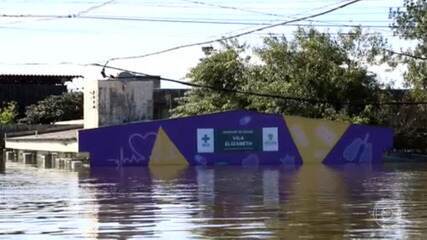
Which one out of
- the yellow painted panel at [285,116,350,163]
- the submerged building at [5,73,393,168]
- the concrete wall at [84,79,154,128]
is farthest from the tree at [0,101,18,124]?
the yellow painted panel at [285,116,350,163]

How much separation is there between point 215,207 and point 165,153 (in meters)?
22.5

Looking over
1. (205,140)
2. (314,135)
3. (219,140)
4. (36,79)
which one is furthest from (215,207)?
(36,79)

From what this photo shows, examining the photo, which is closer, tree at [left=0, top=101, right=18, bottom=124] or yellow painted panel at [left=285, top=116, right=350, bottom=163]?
yellow painted panel at [left=285, top=116, right=350, bottom=163]

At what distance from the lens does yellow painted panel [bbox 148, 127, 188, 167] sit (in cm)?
4094

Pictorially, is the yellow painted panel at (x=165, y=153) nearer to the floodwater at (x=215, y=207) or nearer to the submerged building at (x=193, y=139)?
the submerged building at (x=193, y=139)

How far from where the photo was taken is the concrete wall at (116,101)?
4575 centimetres

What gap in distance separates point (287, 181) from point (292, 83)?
63.1ft

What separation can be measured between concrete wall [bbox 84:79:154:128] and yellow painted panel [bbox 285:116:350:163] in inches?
342

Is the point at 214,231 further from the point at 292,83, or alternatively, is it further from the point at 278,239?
the point at 292,83

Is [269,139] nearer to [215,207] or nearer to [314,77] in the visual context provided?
[314,77]

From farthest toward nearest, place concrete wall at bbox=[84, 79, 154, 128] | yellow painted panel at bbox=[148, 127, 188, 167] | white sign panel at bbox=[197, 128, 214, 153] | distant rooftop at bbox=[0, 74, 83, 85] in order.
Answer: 1. distant rooftop at bbox=[0, 74, 83, 85]
2. concrete wall at bbox=[84, 79, 154, 128]
3. white sign panel at bbox=[197, 128, 214, 153]
4. yellow painted panel at bbox=[148, 127, 188, 167]

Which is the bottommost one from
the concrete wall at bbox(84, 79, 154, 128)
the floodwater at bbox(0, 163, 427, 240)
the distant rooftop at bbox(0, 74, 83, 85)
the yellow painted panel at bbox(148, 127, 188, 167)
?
the floodwater at bbox(0, 163, 427, 240)

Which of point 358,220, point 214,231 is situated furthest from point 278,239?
point 358,220

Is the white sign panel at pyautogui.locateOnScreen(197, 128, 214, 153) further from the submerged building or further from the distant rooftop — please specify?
the distant rooftop
